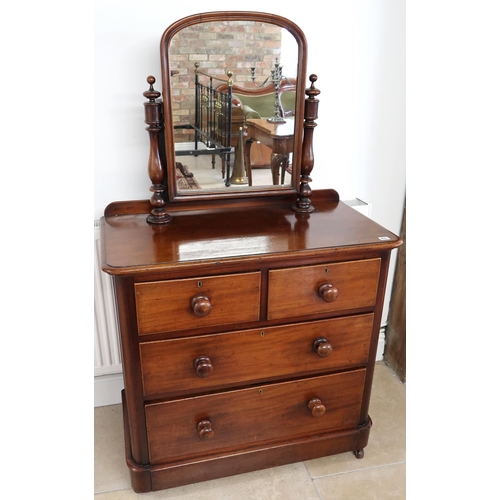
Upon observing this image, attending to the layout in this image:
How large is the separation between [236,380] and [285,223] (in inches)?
21.9

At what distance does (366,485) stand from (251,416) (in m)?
0.51

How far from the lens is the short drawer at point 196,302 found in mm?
1432

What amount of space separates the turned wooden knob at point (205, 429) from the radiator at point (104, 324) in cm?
56

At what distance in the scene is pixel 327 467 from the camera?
6.07 ft

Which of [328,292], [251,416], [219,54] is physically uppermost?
[219,54]

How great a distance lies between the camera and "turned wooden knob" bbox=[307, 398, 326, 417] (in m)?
1.70

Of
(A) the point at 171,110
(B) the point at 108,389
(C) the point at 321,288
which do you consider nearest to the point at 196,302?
(C) the point at 321,288

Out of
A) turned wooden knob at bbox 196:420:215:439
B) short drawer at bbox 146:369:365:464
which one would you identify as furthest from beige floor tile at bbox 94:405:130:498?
turned wooden knob at bbox 196:420:215:439

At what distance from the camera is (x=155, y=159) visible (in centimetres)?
164

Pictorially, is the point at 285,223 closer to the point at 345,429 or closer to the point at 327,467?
the point at 345,429

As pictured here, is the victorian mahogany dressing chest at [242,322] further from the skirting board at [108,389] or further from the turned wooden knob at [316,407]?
the skirting board at [108,389]

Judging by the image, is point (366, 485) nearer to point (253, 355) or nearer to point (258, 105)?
point (253, 355)

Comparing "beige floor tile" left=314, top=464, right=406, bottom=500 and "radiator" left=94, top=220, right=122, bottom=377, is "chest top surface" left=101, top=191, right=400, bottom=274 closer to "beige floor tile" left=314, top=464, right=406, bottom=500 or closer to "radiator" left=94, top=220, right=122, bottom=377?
"radiator" left=94, top=220, right=122, bottom=377
